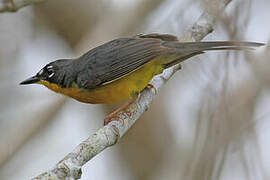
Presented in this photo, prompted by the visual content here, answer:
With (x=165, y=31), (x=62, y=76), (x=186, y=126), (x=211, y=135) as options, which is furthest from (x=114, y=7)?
(x=211, y=135)

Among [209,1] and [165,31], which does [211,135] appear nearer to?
[209,1]

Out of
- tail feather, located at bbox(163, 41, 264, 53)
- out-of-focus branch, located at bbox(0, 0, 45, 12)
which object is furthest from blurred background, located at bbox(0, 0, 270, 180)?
out-of-focus branch, located at bbox(0, 0, 45, 12)

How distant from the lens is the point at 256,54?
14.9 feet

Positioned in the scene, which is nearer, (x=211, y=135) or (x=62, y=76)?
(x=211, y=135)

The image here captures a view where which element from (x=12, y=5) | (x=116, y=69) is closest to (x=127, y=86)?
(x=116, y=69)

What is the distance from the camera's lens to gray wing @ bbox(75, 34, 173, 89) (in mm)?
5535

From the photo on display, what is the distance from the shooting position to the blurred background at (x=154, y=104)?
13.8 ft

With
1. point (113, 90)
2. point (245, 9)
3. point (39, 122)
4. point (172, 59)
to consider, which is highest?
point (245, 9)

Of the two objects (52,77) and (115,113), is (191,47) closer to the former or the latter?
(115,113)

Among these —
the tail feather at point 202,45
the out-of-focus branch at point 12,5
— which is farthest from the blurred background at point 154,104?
the out-of-focus branch at point 12,5

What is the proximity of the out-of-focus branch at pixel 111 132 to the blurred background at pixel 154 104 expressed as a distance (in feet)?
0.61

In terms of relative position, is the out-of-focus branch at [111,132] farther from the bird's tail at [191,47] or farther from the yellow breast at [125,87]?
the bird's tail at [191,47]

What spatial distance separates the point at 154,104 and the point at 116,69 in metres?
2.50

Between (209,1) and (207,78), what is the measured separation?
2.62 feet
